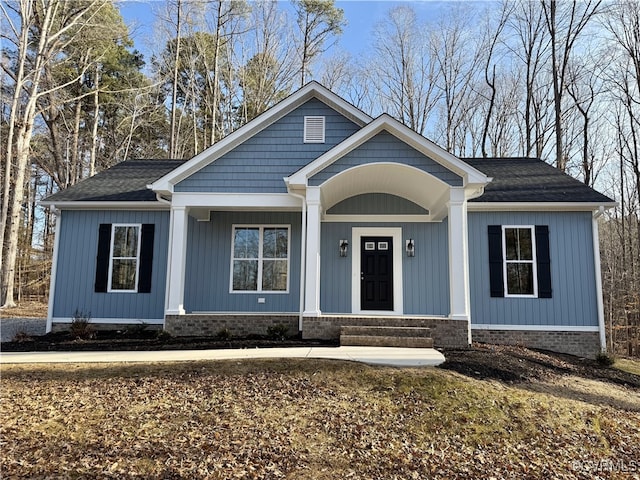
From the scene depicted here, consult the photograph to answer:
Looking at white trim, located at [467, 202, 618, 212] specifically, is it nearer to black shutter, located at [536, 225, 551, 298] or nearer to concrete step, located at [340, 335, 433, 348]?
black shutter, located at [536, 225, 551, 298]

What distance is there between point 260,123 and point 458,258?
16.0ft

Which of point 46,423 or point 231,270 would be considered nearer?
point 46,423

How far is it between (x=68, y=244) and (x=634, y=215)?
20363 millimetres

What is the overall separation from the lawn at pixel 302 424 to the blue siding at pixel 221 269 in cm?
386

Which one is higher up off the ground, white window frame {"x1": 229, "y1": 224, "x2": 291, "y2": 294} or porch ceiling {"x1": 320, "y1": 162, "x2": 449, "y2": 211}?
porch ceiling {"x1": 320, "y1": 162, "x2": 449, "y2": 211}

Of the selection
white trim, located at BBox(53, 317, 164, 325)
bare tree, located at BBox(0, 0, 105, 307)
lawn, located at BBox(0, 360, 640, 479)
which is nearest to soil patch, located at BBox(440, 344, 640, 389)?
lawn, located at BBox(0, 360, 640, 479)

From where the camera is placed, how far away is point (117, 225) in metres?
9.62

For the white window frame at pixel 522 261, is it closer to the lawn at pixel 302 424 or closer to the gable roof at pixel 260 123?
the lawn at pixel 302 424

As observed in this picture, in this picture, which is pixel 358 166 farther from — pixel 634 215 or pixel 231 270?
pixel 634 215

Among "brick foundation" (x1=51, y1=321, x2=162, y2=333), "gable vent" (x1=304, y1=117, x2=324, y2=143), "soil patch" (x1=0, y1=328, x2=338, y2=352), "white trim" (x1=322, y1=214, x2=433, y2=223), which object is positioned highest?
"gable vent" (x1=304, y1=117, x2=324, y2=143)

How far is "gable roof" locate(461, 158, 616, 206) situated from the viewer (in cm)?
881

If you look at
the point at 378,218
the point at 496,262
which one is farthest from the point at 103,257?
the point at 496,262

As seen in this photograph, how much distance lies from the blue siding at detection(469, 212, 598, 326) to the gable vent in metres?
3.98

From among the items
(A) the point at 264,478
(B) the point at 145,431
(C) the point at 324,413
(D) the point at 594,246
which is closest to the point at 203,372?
(B) the point at 145,431
